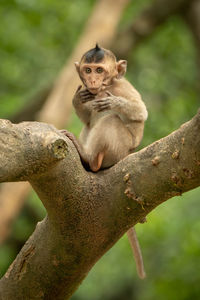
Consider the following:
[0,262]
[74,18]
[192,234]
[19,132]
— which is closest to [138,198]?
[19,132]

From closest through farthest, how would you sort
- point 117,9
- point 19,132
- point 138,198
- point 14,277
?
point 19,132, point 138,198, point 14,277, point 117,9

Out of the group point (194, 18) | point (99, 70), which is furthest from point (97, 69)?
point (194, 18)

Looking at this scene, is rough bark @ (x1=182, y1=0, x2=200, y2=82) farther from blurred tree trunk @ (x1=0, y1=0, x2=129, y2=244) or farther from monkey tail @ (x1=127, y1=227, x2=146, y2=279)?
monkey tail @ (x1=127, y1=227, x2=146, y2=279)

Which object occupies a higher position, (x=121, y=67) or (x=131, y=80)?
(x=121, y=67)

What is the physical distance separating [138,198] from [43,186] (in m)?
0.58

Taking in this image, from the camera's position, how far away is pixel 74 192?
3.28m

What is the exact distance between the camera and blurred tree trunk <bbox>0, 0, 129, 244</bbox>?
8148 millimetres

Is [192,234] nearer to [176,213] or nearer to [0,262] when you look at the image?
[176,213]

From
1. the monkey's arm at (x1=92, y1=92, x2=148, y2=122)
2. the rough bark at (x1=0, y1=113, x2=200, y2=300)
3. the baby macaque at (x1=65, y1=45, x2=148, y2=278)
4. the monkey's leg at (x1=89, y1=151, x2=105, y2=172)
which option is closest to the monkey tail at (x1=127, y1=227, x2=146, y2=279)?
the baby macaque at (x1=65, y1=45, x2=148, y2=278)

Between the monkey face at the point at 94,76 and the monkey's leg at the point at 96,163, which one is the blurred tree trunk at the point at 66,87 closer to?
the monkey face at the point at 94,76

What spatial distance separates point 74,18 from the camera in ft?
38.1

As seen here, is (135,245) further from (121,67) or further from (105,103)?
(121,67)

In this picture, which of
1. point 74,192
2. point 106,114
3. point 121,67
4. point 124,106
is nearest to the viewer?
point 74,192

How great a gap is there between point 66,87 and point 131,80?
2.18 m
